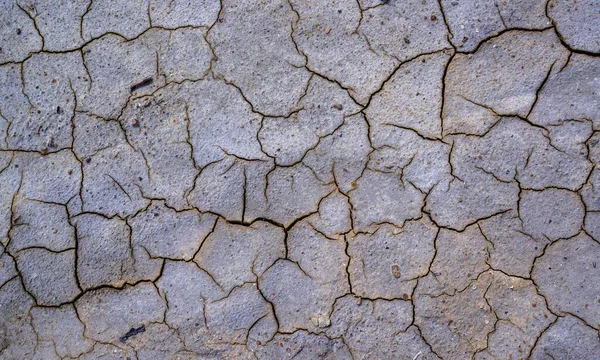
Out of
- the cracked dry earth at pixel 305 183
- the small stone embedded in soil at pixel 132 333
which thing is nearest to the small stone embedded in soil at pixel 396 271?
the cracked dry earth at pixel 305 183

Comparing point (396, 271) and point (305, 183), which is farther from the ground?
point (305, 183)

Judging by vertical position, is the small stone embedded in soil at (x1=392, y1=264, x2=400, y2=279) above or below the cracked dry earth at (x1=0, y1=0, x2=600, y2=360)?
below

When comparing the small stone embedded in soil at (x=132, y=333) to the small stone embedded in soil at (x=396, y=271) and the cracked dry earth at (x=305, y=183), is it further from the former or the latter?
the small stone embedded in soil at (x=396, y=271)

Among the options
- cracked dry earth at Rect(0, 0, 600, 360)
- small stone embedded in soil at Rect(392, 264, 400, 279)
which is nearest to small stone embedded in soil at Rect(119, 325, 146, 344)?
cracked dry earth at Rect(0, 0, 600, 360)

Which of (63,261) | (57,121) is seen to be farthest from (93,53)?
(63,261)

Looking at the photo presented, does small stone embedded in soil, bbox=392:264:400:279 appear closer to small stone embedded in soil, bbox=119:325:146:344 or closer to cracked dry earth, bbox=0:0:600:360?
cracked dry earth, bbox=0:0:600:360

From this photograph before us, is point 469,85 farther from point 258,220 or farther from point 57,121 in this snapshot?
point 57,121

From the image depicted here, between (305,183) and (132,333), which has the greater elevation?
(305,183)

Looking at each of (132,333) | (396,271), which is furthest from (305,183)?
(132,333)

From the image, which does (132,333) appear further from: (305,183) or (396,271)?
(396,271)
